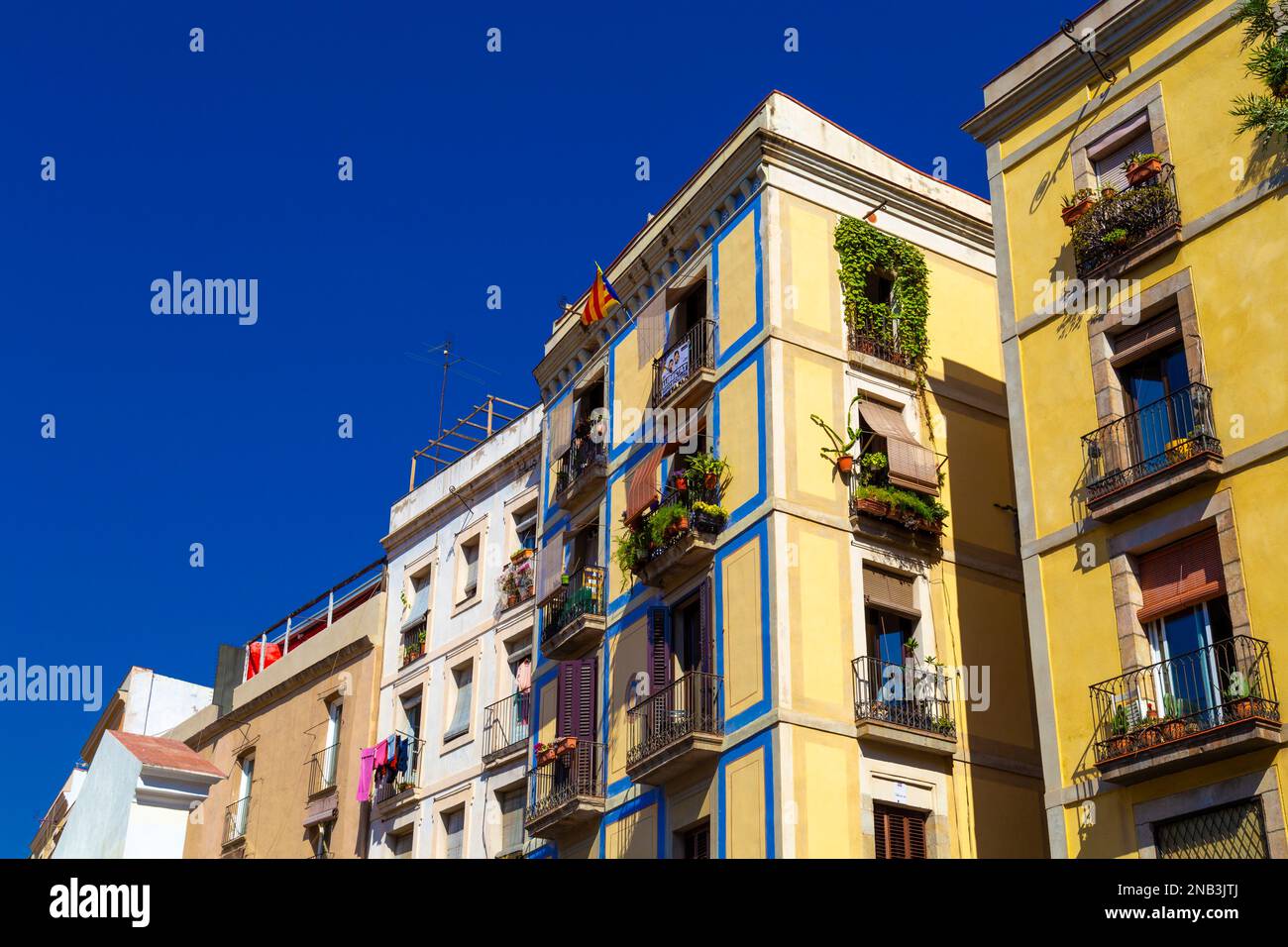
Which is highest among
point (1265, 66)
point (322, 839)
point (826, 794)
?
point (1265, 66)

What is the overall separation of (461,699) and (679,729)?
1323 cm

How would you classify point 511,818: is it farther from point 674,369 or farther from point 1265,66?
point 1265,66

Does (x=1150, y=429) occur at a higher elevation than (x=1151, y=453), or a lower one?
higher

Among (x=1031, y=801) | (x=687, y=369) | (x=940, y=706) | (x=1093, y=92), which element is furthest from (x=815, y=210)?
(x=1031, y=801)

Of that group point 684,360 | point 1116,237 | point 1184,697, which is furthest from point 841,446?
point 1184,697

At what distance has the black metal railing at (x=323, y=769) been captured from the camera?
44.2 m

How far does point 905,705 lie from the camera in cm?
2756

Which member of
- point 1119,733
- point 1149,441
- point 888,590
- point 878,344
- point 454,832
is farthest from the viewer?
point 454,832

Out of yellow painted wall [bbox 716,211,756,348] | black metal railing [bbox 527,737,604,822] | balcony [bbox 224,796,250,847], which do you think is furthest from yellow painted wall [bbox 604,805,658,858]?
balcony [bbox 224,796,250,847]

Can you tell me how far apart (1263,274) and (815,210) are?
426 inches

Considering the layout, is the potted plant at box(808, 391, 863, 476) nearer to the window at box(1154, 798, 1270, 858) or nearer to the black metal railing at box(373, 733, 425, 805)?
the window at box(1154, 798, 1270, 858)

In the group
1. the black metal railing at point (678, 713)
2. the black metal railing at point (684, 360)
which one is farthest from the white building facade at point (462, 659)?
the black metal railing at point (684, 360)
